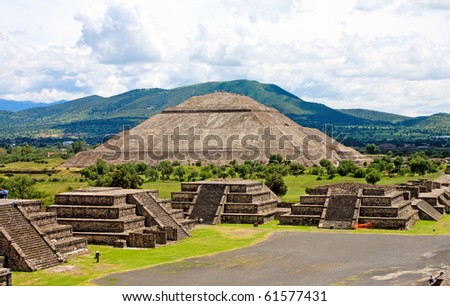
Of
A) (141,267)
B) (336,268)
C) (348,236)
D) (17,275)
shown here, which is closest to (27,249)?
(17,275)

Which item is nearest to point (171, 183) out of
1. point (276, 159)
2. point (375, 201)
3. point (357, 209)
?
point (276, 159)

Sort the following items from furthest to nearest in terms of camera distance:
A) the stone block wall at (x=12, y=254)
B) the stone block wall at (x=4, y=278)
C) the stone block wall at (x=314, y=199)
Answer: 1. the stone block wall at (x=314, y=199)
2. the stone block wall at (x=12, y=254)
3. the stone block wall at (x=4, y=278)

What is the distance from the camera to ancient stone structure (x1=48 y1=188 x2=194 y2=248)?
175 ft

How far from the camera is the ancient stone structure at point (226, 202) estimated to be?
6875cm

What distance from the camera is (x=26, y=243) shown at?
146 ft

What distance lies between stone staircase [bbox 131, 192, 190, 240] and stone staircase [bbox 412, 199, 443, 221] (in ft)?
83.1

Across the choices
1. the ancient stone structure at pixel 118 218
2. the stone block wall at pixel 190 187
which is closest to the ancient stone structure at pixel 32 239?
the ancient stone structure at pixel 118 218

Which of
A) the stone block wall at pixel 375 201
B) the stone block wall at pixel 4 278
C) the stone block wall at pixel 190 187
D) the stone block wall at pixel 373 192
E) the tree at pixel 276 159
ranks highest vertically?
the tree at pixel 276 159

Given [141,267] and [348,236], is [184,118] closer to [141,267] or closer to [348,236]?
[348,236]

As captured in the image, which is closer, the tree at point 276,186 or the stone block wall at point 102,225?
the stone block wall at point 102,225

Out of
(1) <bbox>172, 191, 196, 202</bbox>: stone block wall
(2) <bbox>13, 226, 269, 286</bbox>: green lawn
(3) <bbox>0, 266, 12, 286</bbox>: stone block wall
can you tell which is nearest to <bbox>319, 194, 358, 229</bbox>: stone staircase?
(2) <bbox>13, 226, 269, 286</bbox>: green lawn

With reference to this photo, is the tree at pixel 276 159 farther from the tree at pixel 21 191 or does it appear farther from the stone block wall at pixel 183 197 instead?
the stone block wall at pixel 183 197

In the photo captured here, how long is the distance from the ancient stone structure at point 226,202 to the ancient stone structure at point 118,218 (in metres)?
9.42

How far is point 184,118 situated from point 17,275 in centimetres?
15039
